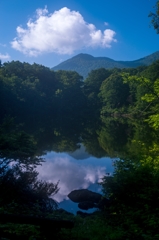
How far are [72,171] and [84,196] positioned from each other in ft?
20.1

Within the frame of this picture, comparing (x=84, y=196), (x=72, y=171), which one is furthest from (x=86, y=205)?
(x=72, y=171)

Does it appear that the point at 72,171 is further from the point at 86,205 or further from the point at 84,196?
the point at 86,205

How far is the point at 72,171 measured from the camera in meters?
19.3

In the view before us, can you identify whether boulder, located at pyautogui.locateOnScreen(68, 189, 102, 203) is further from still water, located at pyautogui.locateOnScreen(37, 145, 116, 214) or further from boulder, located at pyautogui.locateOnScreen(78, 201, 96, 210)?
boulder, located at pyautogui.locateOnScreen(78, 201, 96, 210)

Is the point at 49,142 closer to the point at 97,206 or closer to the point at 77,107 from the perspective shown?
the point at 97,206

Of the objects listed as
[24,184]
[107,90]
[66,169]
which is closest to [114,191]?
[24,184]

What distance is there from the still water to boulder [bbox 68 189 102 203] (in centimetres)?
34

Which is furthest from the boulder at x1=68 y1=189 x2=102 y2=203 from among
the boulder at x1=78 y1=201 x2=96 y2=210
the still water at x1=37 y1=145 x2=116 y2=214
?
the boulder at x1=78 y1=201 x2=96 y2=210

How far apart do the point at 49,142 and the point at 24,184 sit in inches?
811

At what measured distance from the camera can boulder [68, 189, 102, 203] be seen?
13038mm

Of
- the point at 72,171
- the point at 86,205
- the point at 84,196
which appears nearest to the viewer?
the point at 86,205

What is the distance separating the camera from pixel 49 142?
3166 centimetres

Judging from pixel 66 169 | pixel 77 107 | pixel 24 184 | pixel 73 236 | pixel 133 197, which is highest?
pixel 77 107

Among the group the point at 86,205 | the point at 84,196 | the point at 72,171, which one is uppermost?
the point at 72,171
